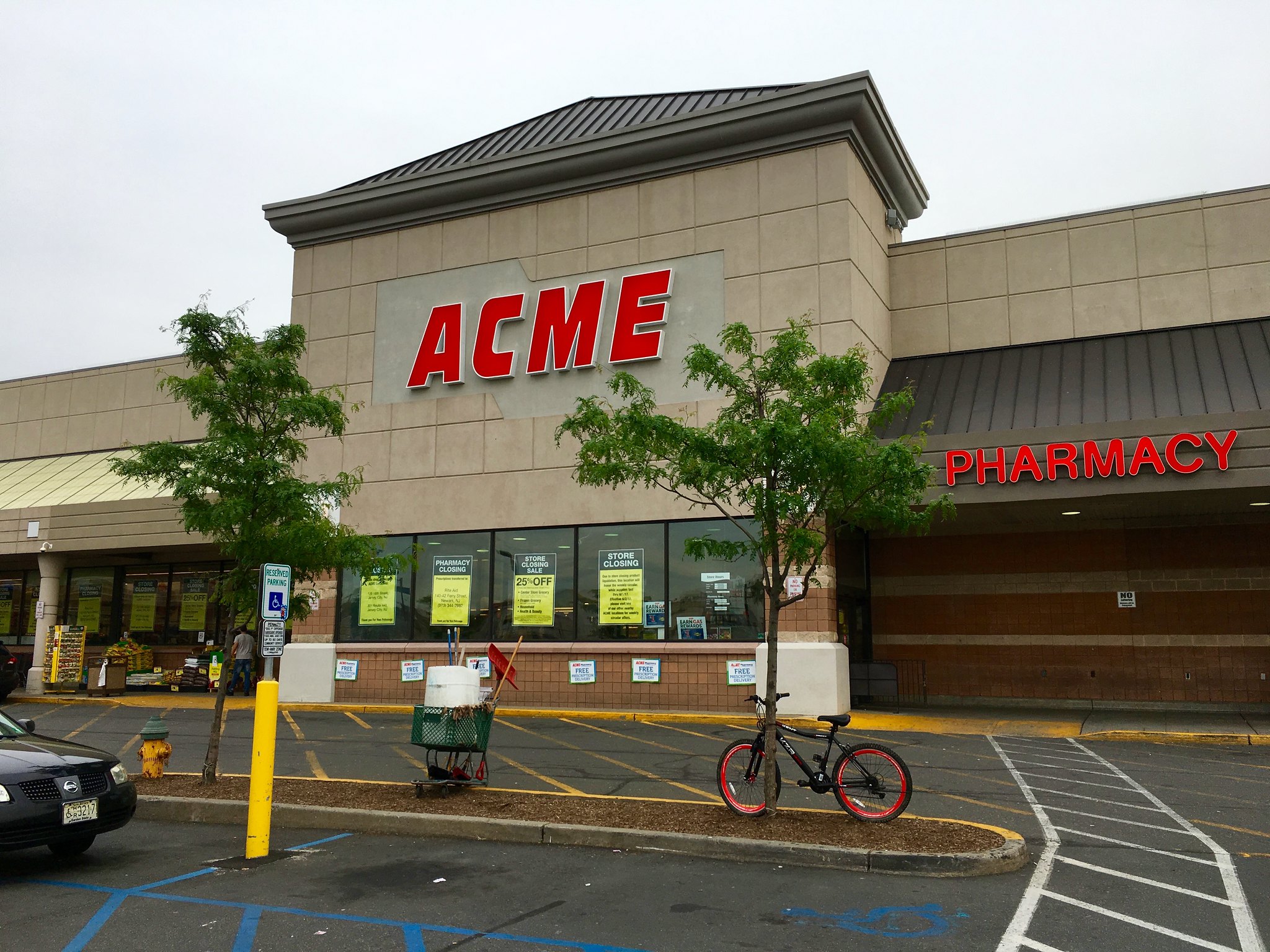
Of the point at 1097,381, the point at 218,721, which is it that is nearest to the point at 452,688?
the point at 218,721

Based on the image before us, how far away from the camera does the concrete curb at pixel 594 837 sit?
26.1 ft

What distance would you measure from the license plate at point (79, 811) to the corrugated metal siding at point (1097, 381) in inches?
551

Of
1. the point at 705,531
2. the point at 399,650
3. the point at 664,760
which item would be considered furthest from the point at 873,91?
the point at 399,650

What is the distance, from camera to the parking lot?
6508 millimetres

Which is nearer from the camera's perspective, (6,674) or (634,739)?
(634,739)

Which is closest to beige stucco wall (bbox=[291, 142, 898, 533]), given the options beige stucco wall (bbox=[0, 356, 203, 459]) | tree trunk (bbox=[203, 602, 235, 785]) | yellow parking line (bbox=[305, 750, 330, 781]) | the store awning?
the store awning

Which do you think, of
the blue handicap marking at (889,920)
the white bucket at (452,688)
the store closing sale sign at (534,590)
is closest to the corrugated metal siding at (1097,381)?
the store closing sale sign at (534,590)

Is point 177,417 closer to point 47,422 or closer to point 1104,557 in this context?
point 47,422

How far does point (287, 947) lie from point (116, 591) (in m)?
25.7

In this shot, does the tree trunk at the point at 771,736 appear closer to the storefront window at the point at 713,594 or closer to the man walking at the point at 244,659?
the storefront window at the point at 713,594

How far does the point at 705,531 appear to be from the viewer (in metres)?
19.6

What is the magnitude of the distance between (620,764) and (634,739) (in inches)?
103

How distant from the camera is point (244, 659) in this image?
24.5 m

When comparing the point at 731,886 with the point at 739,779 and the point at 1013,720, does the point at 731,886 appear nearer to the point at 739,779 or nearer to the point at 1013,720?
the point at 739,779
